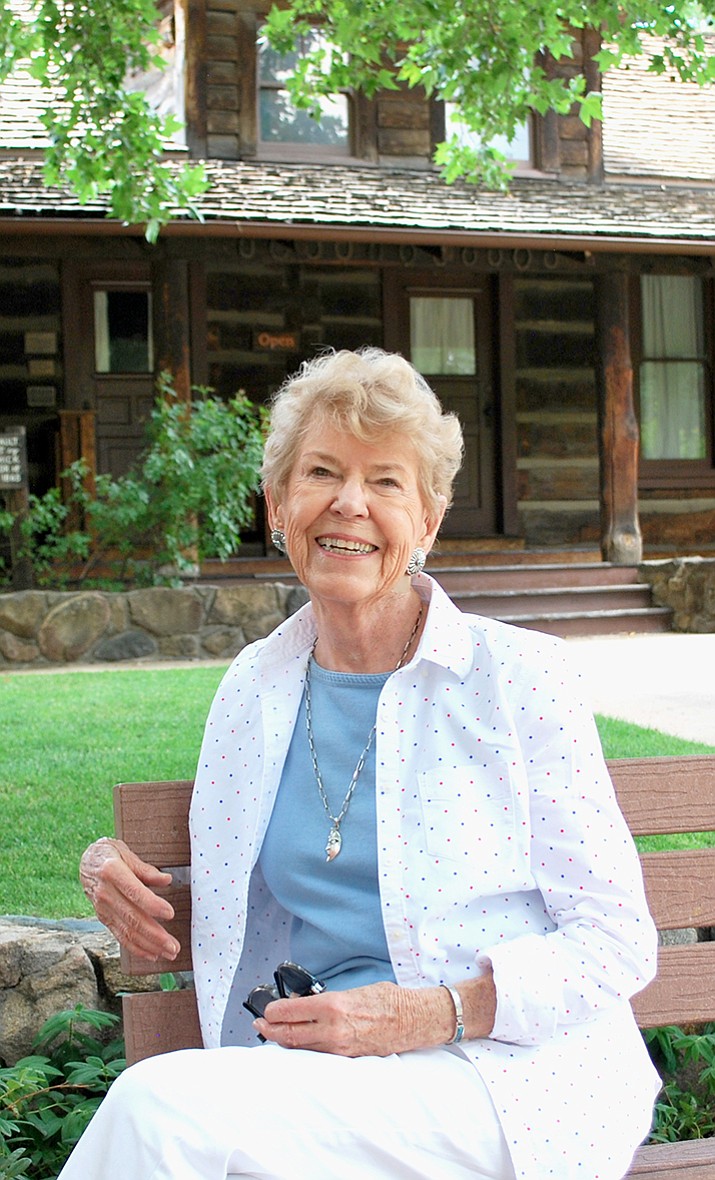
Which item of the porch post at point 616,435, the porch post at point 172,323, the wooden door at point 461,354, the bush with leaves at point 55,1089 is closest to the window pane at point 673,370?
the wooden door at point 461,354

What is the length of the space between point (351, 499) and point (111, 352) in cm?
1145

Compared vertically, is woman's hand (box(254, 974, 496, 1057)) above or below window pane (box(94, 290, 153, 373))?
below

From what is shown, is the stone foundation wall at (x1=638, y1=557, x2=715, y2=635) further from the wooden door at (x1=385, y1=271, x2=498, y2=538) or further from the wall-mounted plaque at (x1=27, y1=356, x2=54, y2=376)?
the wall-mounted plaque at (x1=27, y1=356, x2=54, y2=376)

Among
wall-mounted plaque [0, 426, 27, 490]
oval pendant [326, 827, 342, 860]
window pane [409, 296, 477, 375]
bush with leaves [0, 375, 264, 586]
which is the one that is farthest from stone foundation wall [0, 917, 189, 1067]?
window pane [409, 296, 477, 375]

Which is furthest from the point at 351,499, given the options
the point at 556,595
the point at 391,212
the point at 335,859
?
the point at 391,212

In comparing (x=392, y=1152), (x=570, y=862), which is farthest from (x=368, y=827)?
(x=392, y=1152)

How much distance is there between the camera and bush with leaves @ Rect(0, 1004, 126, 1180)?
2549 mm

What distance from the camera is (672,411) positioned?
14531 mm

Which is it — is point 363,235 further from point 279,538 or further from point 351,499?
point 351,499

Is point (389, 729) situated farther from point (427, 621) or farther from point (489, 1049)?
point (489, 1049)

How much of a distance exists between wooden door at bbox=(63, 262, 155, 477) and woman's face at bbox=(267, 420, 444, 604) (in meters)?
10.6

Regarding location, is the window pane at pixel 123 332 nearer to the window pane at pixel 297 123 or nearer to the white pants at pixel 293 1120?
the window pane at pixel 297 123

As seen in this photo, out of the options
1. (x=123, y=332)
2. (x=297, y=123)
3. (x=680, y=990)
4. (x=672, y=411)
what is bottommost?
(x=680, y=990)

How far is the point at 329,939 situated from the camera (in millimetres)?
2125
